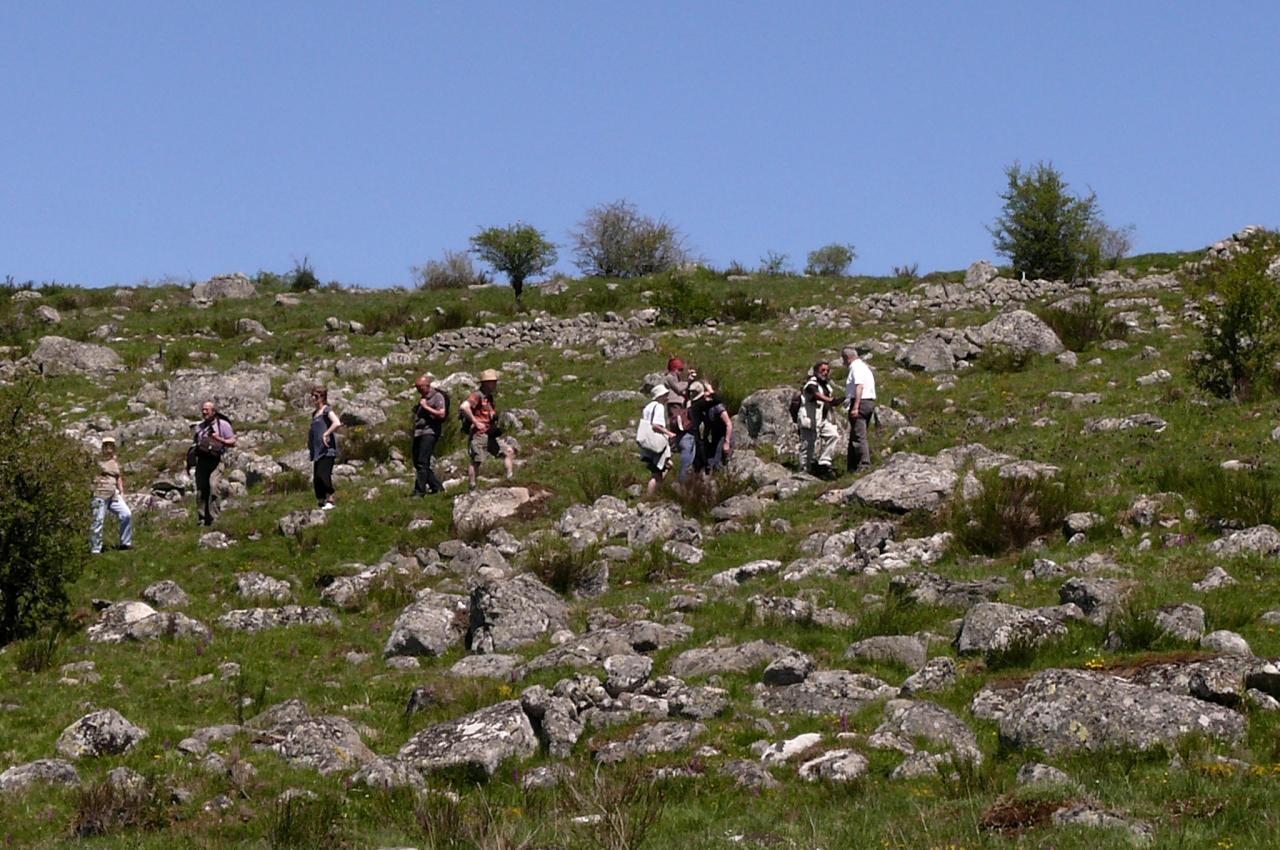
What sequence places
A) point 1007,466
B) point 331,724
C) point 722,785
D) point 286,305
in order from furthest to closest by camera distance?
point 286,305, point 1007,466, point 331,724, point 722,785

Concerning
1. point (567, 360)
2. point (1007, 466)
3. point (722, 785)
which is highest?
point (567, 360)

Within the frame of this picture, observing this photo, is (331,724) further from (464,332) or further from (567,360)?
(464,332)

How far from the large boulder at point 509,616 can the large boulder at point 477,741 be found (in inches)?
138

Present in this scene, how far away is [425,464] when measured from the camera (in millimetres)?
Result: 23438

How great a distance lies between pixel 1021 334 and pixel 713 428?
11.1 metres

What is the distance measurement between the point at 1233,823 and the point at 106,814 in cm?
748

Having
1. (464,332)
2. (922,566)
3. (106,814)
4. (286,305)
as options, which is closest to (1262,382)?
(922,566)

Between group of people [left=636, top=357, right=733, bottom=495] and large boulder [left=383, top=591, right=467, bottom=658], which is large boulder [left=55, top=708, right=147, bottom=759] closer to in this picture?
large boulder [left=383, top=591, right=467, bottom=658]

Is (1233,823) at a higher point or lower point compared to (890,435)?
lower

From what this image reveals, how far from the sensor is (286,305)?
4675 centimetres

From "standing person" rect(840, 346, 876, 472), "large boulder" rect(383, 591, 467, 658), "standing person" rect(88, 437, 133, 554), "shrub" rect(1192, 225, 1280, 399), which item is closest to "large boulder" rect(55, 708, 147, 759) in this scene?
"large boulder" rect(383, 591, 467, 658)

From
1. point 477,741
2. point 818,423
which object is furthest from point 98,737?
point 818,423

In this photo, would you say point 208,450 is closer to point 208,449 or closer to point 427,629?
point 208,449

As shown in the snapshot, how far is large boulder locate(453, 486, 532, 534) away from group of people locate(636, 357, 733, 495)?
2.07 meters
